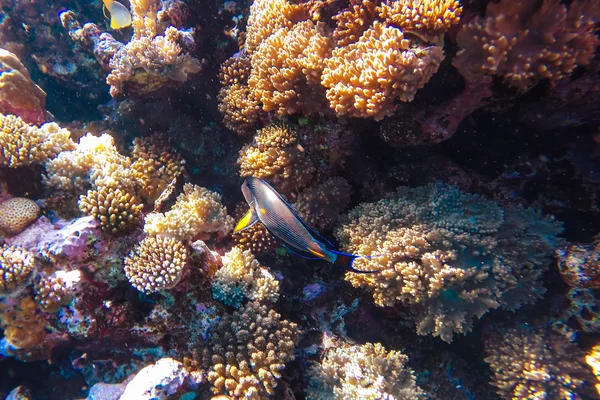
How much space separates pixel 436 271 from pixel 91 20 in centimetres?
915

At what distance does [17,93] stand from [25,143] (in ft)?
4.22

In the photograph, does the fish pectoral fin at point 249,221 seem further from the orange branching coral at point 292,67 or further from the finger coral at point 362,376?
the finger coral at point 362,376

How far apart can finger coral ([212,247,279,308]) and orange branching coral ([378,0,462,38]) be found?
2.95 meters

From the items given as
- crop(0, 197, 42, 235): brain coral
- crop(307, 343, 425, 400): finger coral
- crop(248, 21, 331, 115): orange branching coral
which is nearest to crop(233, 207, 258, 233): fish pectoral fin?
crop(248, 21, 331, 115): orange branching coral

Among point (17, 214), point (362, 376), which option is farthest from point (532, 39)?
point (17, 214)

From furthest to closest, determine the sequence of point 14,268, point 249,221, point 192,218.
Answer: point 192,218 → point 14,268 → point 249,221

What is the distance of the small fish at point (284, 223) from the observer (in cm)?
221

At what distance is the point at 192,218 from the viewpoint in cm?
379

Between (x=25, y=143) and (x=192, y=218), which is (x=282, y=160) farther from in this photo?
(x=25, y=143)

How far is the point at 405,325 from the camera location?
404 cm

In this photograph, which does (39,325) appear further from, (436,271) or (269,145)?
(436,271)

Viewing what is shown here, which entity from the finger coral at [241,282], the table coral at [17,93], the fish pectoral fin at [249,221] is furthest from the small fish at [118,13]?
the fish pectoral fin at [249,221]

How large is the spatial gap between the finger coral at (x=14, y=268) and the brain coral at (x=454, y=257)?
3550 millimetres

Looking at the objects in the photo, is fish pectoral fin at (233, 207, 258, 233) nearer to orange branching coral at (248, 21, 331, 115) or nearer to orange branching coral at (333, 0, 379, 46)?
orange branching coral at (248, 21, 331, 115)
